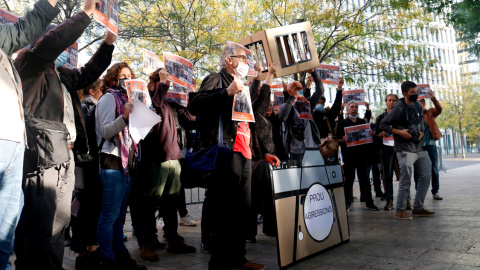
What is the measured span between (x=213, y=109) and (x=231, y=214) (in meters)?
0.98

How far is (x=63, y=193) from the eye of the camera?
2.70m

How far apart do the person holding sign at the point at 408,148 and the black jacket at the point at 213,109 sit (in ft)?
12.1

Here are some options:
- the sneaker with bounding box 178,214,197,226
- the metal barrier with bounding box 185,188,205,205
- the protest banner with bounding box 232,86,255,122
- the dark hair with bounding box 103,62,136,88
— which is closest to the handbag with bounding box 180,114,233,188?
the protest banner with bounding box 232,86,255,122

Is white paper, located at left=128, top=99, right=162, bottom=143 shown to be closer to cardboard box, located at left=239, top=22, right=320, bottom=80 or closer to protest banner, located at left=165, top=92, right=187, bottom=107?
cardboard box, located at left=239, top=22, right=320, bottom=80

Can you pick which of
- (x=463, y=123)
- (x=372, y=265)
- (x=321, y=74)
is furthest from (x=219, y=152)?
(x=463, y=123)

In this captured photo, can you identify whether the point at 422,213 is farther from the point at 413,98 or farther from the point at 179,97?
the point at 179,97

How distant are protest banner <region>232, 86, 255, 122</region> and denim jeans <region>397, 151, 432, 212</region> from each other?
364 cm

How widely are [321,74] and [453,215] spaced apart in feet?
11.0

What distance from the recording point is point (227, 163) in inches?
138

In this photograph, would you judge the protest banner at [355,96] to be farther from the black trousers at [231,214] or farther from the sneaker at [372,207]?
the black trousers at [231,214]

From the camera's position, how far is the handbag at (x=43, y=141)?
2.46m

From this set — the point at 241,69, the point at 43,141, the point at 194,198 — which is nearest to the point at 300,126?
the point at 241,69

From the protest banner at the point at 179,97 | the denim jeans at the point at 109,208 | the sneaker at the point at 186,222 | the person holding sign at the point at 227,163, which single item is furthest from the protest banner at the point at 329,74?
the denim jeans at the point at 109,208

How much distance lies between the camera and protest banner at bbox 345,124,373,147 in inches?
297
